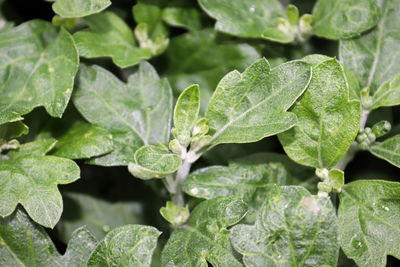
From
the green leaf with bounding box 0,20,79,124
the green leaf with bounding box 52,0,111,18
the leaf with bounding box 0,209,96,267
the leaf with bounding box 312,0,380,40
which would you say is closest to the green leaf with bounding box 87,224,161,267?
the leaf with bounding box 0,209,96,267

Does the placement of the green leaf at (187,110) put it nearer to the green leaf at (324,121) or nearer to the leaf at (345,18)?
the green leaf at (324,121)

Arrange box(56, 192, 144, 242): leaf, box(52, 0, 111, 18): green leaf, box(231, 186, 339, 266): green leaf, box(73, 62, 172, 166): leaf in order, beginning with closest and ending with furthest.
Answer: box(231, 186, 339, 266): green leaf → box(52, 0, 111, 18): green leaf → box(73, 62, 172, 166): leaf → box(56, 192, 144, 242): leaf

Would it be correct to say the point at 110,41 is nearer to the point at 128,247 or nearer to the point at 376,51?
the point at 128,247

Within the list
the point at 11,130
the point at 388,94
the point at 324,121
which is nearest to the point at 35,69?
the point at 11,130

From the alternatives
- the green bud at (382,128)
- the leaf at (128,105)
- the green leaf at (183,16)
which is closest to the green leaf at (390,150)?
the green bud at (382,128)

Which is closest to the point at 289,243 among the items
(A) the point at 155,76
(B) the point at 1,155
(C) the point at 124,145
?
(C) the point at 124,145

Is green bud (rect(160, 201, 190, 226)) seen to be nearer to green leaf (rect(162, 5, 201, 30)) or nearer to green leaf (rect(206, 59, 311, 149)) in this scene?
green leaf (rect(206, 59, 311, 149))

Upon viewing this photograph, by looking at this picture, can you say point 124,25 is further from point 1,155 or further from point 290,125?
point 290,125
